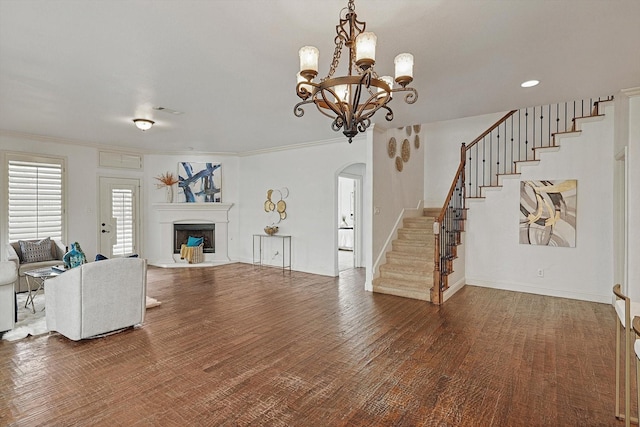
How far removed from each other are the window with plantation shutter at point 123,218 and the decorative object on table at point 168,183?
27.6 inches

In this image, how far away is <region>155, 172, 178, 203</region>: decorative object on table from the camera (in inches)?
330

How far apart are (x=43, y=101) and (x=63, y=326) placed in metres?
2.87

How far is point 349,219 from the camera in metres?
11.8

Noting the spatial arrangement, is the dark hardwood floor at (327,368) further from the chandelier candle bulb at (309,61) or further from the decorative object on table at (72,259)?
the chandelier candle bulb at (309,61)

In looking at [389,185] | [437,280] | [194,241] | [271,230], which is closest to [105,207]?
[194,241]

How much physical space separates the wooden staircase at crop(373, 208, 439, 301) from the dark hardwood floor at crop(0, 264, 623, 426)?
54 cm

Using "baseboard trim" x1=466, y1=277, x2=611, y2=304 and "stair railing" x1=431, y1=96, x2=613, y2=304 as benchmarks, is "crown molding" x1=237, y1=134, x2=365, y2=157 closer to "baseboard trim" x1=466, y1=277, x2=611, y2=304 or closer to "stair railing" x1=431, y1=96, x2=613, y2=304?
"stair railing" x1=431, y1=96, x2=613, y2=304

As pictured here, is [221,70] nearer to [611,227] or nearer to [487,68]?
[487,68]

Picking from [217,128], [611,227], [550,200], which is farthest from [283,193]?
[611,227]

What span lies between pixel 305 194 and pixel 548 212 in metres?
4.45

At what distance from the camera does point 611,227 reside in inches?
198

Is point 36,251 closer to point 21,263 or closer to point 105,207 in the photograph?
point 21,263

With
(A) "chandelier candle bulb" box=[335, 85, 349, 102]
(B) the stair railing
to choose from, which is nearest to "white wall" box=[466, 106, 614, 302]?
(B) the stair railing

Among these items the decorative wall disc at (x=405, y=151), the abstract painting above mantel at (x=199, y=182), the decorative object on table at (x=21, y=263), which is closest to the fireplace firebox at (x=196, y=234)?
the abstract painting above mantel at (x=199, y=182)
